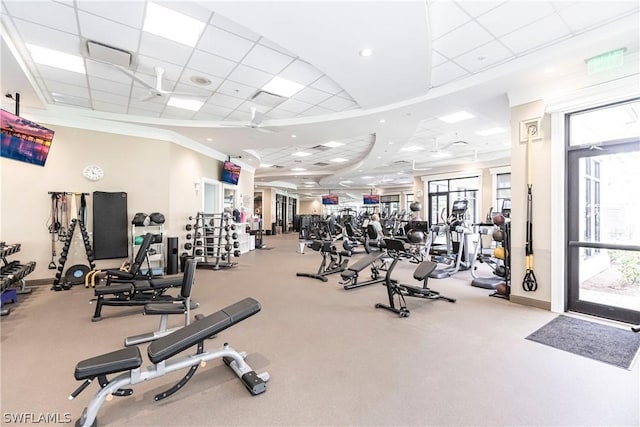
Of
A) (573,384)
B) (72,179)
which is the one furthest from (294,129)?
(573,384)

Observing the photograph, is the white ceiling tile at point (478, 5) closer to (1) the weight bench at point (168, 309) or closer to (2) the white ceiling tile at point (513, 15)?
(2) the white ceiling tile at point (513, 15)

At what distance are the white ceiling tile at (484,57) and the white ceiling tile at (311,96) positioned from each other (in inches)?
79.2

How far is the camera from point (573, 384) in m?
2.30

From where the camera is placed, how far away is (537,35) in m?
3.27

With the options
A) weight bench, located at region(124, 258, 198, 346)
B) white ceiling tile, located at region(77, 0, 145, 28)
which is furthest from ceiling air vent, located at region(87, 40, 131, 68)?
weight bench, located at region(124, 258, 198, 346)

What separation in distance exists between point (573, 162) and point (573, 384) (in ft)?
9.49

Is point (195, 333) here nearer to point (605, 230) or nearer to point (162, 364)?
point (162, 364)

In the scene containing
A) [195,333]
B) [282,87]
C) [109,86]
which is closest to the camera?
[195,333]

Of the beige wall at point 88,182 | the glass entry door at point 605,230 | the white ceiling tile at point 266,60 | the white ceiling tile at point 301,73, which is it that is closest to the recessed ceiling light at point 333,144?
the beige wall at point 88,182

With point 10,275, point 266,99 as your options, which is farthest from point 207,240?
point 266,99

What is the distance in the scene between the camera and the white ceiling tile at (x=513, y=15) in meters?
2.84

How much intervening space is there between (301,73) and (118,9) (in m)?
2.13

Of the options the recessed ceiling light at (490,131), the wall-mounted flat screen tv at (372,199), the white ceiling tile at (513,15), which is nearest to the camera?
the white ceiling tile at (513,15)

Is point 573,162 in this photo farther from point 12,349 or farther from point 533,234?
point 12,349
